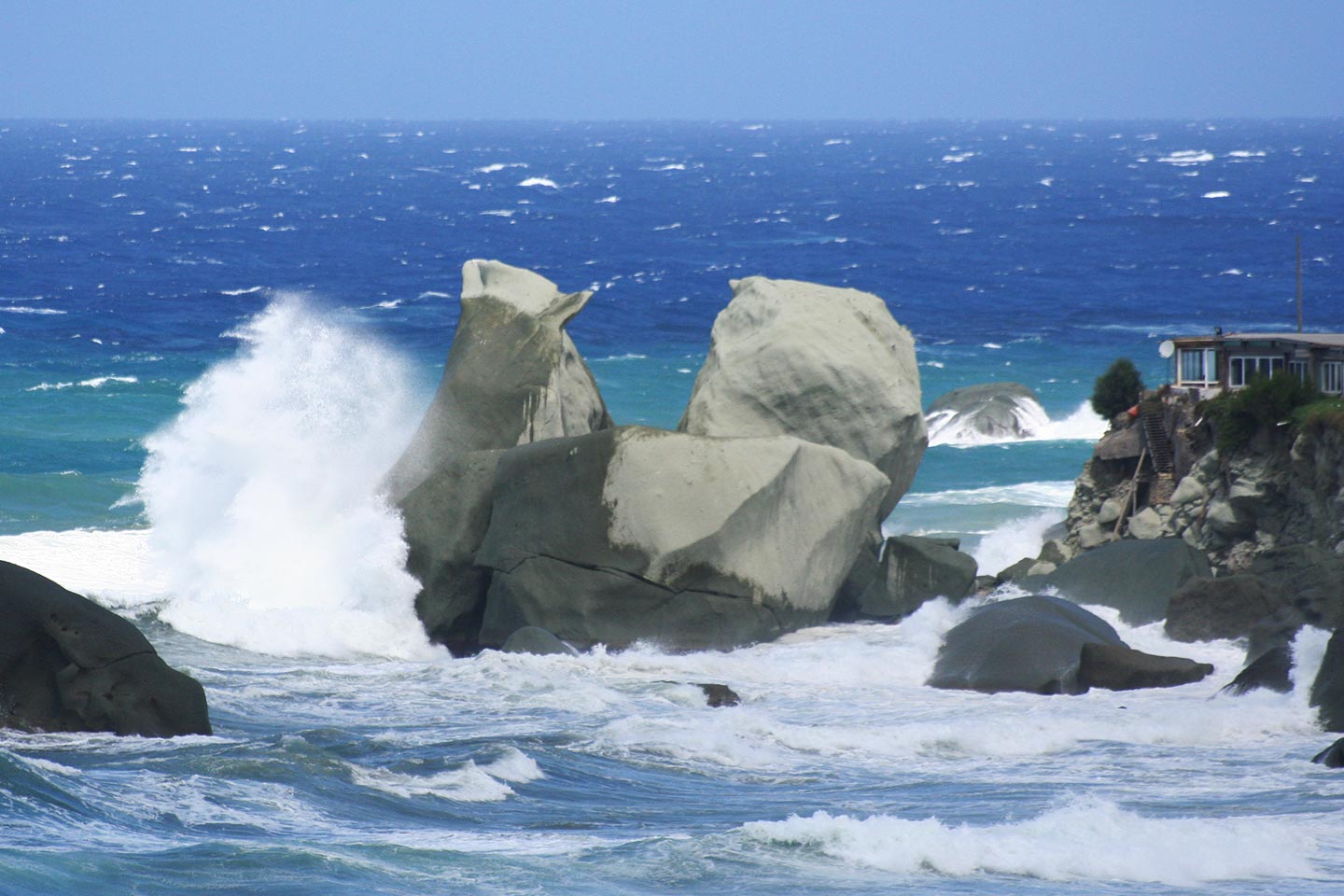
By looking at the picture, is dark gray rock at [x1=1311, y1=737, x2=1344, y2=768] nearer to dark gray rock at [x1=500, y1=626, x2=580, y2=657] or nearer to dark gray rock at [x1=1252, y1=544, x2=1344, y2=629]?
dark gray rock at [x1=1252, y1=544, x2=1344, y2=629]

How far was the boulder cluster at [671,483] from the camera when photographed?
78.9 feet

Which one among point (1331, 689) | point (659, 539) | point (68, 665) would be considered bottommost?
point (1331, 689)

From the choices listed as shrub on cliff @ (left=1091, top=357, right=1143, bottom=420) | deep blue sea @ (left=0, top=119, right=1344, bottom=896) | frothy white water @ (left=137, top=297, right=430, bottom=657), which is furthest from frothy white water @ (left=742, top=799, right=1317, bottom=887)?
shrub on cliff @ (left=1091, top=357, right=1143, bottom=420)

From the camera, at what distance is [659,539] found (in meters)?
23.9

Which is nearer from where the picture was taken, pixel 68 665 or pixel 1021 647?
pixel 68 665

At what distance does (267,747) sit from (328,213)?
111 metres

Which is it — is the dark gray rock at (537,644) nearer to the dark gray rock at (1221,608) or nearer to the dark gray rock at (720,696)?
the dark gray rock at (720,696)

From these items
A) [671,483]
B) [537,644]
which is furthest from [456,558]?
[671,483]

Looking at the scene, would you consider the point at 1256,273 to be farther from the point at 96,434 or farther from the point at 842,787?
the point at 842,787

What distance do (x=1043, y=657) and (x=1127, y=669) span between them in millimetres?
1007

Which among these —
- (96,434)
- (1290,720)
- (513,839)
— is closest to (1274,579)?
(1290,720)

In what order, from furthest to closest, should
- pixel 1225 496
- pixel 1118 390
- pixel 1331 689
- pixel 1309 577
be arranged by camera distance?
pixel 1118 390, pixel 1225 496, pixel 1309 577, pixel 1331 689

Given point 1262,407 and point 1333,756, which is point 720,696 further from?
point 1262,407

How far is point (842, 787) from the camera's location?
57.7 ft
